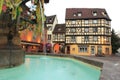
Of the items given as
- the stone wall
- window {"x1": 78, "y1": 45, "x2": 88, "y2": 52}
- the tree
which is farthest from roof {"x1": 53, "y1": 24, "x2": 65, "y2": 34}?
the stone wall

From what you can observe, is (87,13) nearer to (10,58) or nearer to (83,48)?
(83,48)

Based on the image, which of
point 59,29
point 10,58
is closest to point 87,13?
point 59,29

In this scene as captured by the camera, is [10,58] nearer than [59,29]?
Yes

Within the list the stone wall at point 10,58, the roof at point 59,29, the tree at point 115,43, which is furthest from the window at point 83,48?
the stone wall at point 10,58

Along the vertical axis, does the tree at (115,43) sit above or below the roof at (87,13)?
below

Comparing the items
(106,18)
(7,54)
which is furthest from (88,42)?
(7,54)

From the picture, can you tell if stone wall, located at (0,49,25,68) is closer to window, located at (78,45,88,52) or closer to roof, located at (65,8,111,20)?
window, located at (78,45,88,52)

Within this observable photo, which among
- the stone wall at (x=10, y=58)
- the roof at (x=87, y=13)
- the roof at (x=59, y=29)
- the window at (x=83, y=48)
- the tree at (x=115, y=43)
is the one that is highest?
the roof at (x=87, y=13)

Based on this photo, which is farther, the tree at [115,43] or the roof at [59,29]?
the roof at [59,29]

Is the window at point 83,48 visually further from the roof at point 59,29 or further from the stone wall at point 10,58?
the stone wall at point 10,58

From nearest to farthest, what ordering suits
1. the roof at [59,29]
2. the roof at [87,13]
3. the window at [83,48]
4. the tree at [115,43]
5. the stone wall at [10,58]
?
the stone wall at [10,58], the roof at [87,13], the window at [83,48], the tree at [115,43], the roof at [59,29]

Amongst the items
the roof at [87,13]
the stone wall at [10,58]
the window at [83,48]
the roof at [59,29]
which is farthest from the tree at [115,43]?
the stone wall at [10,58]

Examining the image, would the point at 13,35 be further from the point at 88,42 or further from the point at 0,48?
the point at 88,42

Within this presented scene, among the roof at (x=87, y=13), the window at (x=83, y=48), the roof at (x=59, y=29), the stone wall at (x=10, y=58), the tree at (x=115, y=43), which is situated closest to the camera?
the stone wall at (x=10, y=58)
